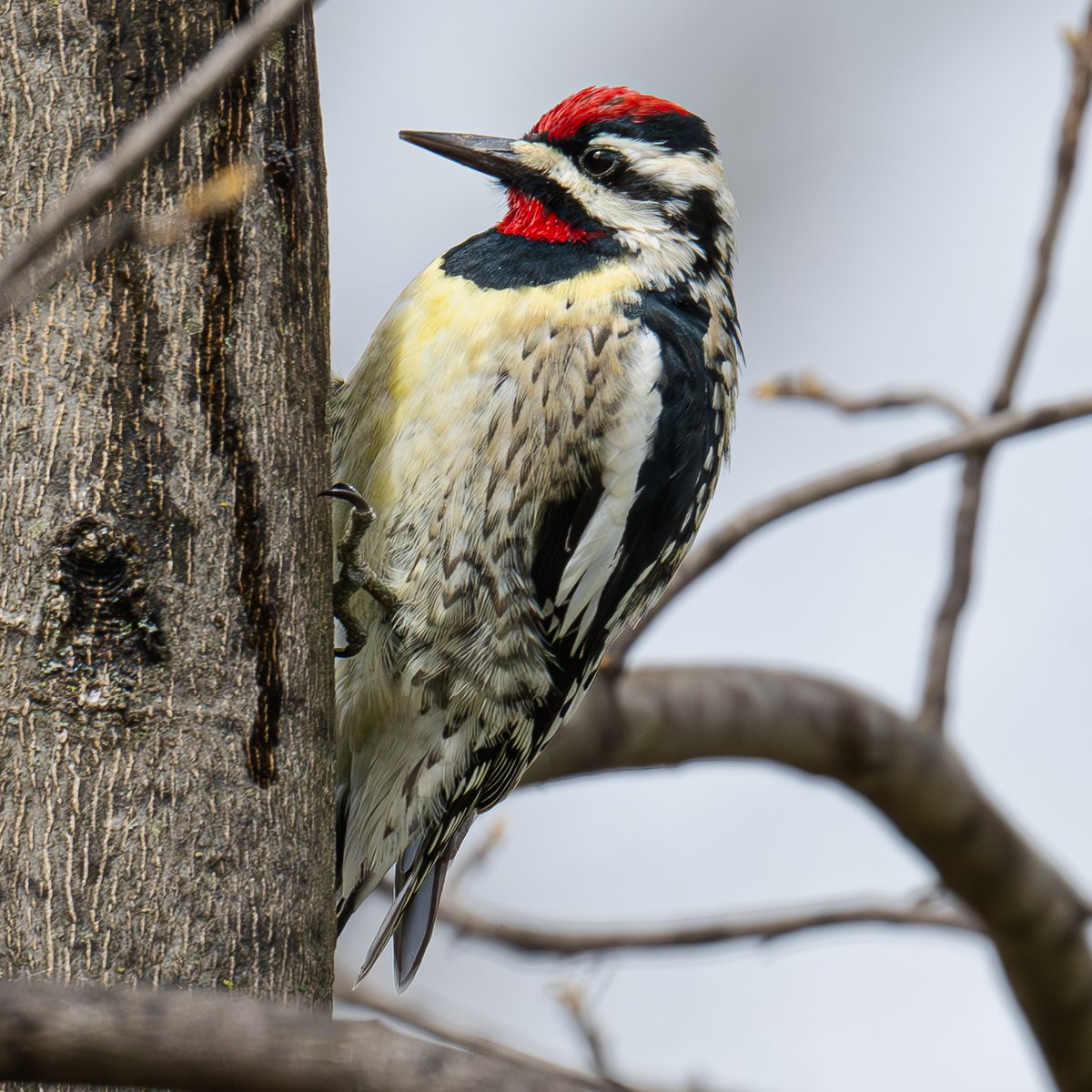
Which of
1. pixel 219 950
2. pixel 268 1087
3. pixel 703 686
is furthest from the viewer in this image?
pixel 703 686

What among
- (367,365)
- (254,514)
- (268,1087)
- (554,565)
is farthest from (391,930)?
(268,1087)

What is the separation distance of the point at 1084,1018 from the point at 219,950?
7.61 ft

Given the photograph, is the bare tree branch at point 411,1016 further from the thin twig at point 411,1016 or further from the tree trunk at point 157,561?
the tree trunk at point 157,561

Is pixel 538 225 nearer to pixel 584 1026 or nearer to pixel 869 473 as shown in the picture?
pixel 869 473

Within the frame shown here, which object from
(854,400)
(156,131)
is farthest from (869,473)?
(156,131)

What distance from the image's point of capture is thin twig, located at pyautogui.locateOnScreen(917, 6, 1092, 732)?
9.24ft

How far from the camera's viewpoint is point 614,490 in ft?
8.17

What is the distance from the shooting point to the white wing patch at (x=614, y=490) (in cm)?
246

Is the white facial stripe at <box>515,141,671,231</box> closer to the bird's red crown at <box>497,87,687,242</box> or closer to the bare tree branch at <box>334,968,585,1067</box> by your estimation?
the bird's red crown at <box>497,87,687,242</box>

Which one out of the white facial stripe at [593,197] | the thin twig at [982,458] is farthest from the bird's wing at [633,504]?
the thin twig at [982,458]

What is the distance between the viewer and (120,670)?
1.62 m

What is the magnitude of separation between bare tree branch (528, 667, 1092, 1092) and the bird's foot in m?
0.55

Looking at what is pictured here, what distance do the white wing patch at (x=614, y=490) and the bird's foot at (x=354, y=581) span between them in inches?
12.1

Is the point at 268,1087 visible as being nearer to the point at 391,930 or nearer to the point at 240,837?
the point at 240,837
